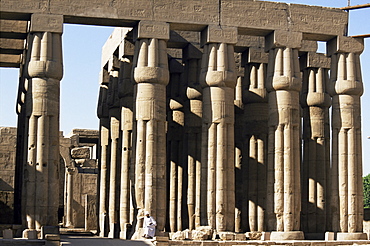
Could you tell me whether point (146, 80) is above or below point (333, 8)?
below

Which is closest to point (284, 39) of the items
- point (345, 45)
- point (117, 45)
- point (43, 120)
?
point (345, 45)

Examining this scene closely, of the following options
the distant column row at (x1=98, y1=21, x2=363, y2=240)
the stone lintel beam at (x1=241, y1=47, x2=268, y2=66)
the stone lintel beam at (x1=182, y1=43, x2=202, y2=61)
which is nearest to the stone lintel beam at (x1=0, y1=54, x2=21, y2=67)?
the distant column row at (x1=98, y1=21, x2=363, y2=240)

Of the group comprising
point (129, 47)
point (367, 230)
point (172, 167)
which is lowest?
point (367, 230)

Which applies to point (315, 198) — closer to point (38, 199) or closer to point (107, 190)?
point (107, 190)

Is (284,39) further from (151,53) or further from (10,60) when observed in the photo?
(10,60)

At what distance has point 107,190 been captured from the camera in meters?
44.8

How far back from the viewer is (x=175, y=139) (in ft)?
145

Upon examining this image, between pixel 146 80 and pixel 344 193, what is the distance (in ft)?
32.6

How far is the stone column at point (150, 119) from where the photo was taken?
3478 centimetres

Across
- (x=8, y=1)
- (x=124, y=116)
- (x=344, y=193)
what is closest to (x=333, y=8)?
(x=344, y=193)

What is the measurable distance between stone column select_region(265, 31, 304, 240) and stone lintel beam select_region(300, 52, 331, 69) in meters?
4.65

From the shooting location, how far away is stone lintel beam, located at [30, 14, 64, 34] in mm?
34312

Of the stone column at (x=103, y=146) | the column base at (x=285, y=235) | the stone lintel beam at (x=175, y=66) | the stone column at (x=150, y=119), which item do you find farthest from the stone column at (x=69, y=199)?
the column base at (x=285, y=235)

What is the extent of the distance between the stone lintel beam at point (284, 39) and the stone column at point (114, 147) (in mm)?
9335
